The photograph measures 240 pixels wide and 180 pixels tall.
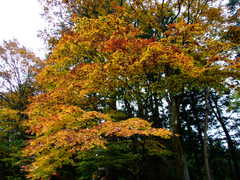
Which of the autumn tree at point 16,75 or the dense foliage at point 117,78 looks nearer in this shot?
the dense foliage at point 117,78

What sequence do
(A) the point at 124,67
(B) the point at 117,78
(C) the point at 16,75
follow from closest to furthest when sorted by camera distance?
(A) the point at 124,67
(B) the point at 117,78
(C) the point at 16,75

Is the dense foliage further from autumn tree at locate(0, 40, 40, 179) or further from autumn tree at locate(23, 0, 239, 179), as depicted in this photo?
autumn tree at locate(0, 40, 40, 179)

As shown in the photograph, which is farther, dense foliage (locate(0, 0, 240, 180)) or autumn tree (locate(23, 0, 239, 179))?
autumn tree (locate(23, 0, 239, 179))

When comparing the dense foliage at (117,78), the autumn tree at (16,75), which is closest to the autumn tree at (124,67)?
the dense foliage at (117,78)

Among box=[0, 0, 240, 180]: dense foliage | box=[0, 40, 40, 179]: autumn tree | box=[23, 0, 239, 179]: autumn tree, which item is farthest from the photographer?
box=[0, 40, 40, 179]: autumn tree

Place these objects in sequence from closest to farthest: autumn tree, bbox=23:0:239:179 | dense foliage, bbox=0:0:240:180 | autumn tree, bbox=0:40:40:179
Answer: dense foliage, bbox=0:0:240:180, autumn tree, bbox=23:0:239:179, autumn tree, bbox=0:40:40:179

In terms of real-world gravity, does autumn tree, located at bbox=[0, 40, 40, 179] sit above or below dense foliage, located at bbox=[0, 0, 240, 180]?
above

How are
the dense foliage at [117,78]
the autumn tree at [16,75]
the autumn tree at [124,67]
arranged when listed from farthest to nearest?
the autumn tree at [16,75], the autumn tree at [124,67], the dense foliage at [117,78]

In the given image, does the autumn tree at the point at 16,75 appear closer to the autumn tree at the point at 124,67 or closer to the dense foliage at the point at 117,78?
the dense foliage at the point at 117,78

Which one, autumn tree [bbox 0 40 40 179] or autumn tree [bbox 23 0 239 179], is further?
autumn tree [bbox 0 40 40 179]

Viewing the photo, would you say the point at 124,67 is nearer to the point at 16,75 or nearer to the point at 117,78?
the point at 117,78

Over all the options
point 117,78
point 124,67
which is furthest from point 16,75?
point 124,67

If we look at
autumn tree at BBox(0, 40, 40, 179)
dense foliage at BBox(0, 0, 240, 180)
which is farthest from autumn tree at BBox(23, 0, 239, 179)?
autumn tree at BBox(0, 40, 40, 179)

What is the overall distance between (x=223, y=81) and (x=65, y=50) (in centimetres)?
578
